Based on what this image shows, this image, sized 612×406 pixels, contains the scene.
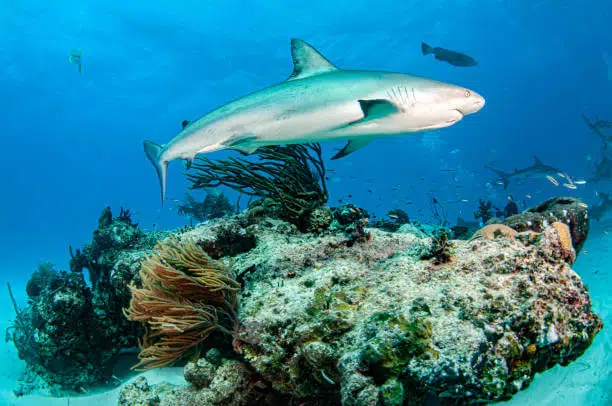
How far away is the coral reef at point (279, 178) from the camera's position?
5043 millimetres

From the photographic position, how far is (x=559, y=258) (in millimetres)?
2916

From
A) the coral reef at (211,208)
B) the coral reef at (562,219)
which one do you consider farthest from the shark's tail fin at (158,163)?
the coral reef at (211,208)

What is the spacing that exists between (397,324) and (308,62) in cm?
319

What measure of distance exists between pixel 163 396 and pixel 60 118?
321 feet

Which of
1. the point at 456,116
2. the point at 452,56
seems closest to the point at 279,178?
the point at 456,116

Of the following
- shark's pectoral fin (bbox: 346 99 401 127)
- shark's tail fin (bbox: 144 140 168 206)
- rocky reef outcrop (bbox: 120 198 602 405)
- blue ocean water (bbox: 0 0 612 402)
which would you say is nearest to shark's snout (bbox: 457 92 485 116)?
shark's pectoral fin (bbox: 346 99 401 127)

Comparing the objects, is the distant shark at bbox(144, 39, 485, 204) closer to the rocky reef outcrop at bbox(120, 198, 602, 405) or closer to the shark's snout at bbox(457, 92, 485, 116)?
the shark's snout at bbox(457, 92, 485, 116)

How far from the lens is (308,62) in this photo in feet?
12.9

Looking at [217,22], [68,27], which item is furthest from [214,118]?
[68,27]

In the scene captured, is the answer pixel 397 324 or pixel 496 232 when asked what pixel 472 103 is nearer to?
pixel 496 232

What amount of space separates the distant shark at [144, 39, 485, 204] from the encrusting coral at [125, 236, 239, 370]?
1366mm

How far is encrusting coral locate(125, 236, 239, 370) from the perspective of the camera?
315 centimetres

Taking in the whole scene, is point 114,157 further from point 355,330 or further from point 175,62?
point 355,330

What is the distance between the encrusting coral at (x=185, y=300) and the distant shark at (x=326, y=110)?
1.37 meters
